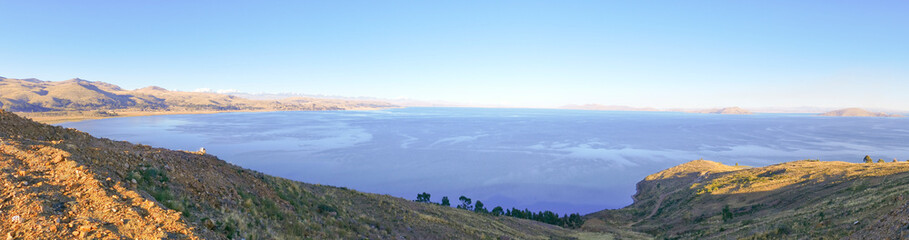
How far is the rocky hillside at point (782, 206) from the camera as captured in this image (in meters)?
15.2

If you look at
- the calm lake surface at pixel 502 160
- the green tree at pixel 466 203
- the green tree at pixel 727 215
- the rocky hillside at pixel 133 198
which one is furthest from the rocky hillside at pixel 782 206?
the green tree at pixel 466 203

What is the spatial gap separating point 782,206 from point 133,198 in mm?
42826

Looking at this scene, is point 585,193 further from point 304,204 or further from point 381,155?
point 304,204

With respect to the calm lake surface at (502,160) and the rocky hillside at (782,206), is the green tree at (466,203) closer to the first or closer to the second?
the calm lake surface at (502,160)

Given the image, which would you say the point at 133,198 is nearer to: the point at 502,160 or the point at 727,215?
the point at 727,215

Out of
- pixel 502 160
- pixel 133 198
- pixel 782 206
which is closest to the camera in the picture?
pixel 133 198

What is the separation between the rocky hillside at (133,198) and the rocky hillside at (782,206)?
19.1 m

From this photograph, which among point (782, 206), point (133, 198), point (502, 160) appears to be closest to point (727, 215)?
point (782, 206)

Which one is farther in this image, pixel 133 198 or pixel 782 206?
pixel 782 206

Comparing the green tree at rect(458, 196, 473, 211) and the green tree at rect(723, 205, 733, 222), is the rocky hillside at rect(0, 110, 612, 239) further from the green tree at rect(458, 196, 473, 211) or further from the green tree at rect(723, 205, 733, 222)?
the green tree at rect(458, 196, 473, 211)

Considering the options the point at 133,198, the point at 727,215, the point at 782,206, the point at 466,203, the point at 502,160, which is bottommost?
the point at 466,203

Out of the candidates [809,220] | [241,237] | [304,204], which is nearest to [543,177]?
[809,220]

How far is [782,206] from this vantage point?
30938 mm

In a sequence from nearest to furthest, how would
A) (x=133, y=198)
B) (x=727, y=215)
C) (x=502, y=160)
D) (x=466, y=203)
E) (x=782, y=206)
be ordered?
(x=133, y=198) → (x=782, y=206) → (x=727, y=215) → (x=466, y=203) → (x=502, y=160)
